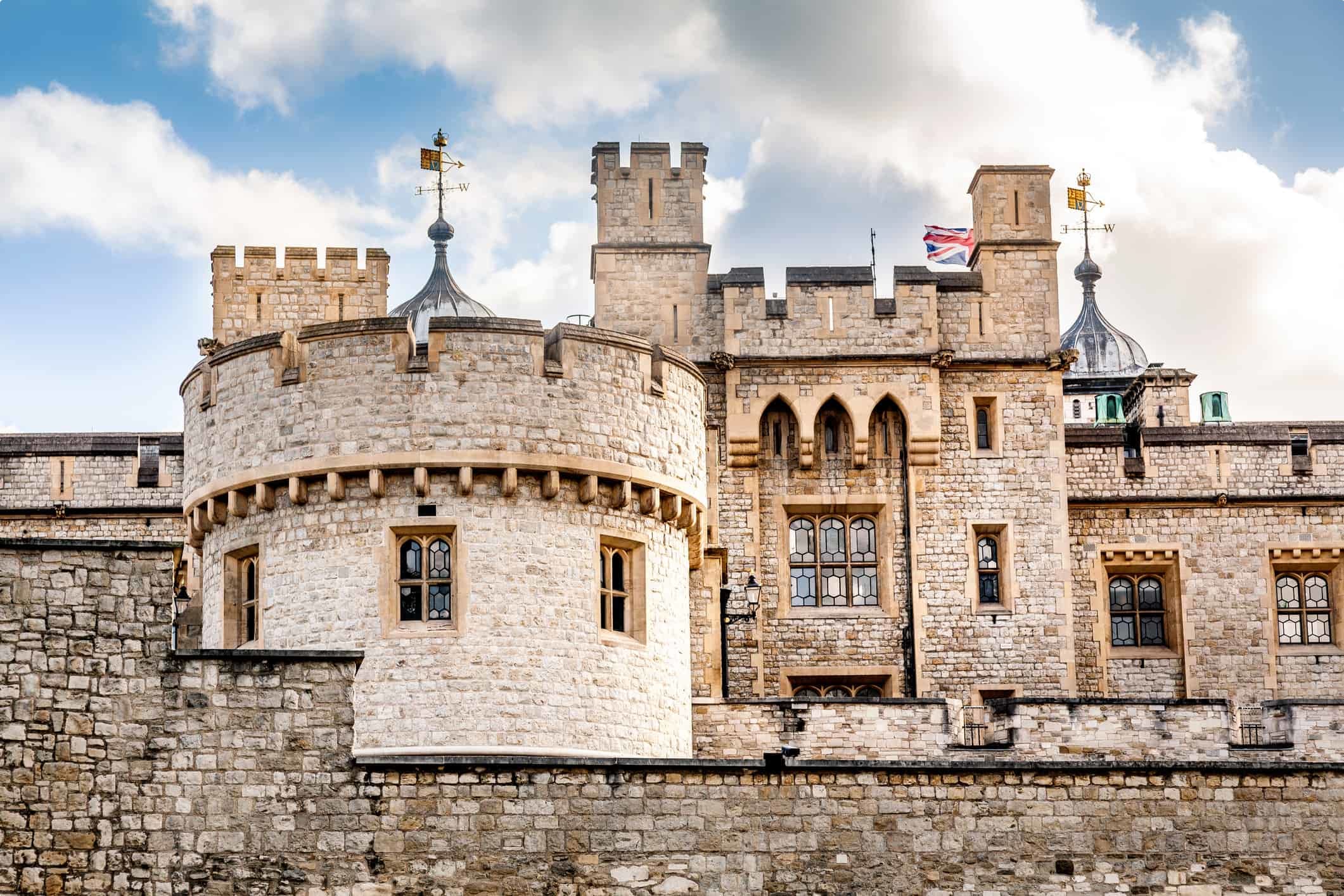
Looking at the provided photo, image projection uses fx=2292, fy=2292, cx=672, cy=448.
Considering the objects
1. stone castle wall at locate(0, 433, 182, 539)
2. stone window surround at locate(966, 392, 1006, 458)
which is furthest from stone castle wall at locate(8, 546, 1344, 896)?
stone castle wall at locate(0, 433, 182, 539)

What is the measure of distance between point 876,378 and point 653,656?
33.6 ft

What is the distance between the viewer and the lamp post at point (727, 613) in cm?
2914

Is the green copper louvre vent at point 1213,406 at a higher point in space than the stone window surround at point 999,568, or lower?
higher

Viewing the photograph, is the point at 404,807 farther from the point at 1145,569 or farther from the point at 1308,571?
the point at 1308,571

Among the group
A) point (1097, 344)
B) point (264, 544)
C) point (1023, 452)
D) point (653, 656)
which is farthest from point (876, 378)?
point (1097, 344)

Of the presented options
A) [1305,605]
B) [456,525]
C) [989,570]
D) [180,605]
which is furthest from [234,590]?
[1305,605]

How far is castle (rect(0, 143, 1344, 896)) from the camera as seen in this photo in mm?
19469

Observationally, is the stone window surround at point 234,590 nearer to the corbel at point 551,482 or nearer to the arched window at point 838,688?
the corbel at point 551,482

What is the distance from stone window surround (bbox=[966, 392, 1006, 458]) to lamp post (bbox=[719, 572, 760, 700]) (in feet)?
13.7

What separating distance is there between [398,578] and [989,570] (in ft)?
41.7

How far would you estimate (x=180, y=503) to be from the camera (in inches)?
1309

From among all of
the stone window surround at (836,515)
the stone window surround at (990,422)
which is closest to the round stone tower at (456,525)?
the stone window surround at (836,515)

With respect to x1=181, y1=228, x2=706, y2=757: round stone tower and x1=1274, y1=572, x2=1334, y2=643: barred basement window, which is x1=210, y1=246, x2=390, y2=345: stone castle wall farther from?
x1=1274, y1=572, x2=1334, y2=643: barred basement window

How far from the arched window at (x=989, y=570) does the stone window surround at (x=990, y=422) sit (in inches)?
51.7
